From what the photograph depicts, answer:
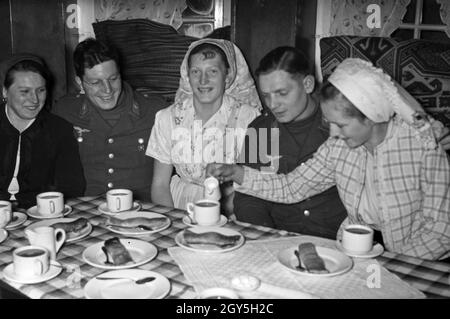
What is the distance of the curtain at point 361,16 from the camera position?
10.7 feet

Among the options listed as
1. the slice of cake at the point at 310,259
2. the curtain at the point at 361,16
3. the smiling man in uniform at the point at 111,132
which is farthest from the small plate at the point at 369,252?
the curtain at the point at 361,16

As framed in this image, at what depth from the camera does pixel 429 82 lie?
Answer: 9.30 feet

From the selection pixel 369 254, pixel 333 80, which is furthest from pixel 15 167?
pixel 369 254

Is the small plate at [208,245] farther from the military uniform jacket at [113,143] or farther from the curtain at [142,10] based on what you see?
the curtain at [142,10]

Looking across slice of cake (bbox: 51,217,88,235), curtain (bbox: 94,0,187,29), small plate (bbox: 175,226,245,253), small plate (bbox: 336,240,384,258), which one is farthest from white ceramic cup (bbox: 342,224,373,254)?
curtain (bbox: 94,0,187,29)

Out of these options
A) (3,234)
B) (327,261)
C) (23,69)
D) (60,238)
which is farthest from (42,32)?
(327,261)

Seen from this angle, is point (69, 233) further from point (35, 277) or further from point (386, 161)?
point (386, 161)

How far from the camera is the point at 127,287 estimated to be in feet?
4.32

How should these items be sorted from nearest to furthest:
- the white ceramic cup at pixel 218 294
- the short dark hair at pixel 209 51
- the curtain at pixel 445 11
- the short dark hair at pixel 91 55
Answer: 1. the white ceramic cup at pixel 218 294
2. the short dark hair at pixel 209 51
3. the short dark hair at pixel 91 55
4. the curtain at pixel 445 11

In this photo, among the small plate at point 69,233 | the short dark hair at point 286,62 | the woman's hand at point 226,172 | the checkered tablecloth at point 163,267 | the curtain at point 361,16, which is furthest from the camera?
the curtain at point 361,16

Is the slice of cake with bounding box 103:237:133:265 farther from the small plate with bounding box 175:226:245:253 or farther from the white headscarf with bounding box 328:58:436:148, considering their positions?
the white headscarf with bounding box 328:58:436:148

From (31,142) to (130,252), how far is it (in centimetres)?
143

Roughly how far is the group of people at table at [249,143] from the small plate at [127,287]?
0.83m
